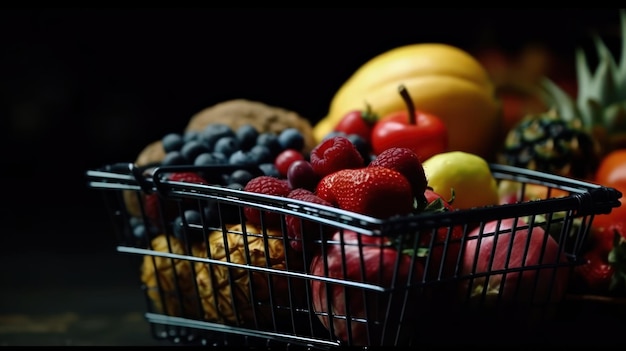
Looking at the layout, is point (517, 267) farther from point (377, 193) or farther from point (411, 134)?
point (411, 134)

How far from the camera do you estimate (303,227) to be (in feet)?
2.47

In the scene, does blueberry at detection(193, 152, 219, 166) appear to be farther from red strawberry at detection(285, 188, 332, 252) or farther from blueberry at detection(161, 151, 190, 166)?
red strawberry at detection(285, 188, 332, 252)

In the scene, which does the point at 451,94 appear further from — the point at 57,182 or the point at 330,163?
the point at 57,182

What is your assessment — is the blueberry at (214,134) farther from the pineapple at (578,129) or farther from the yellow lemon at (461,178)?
the pineapple at (578,129)

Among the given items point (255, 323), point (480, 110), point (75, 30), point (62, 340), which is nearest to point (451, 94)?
point (480, 110)

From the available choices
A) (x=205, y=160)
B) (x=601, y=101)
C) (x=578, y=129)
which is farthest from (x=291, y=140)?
(x=601, y=101)

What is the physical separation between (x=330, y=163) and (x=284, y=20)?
2.83 feet

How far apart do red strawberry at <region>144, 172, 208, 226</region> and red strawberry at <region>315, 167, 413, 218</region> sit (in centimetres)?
26

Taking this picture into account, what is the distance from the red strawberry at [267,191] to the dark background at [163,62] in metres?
0.80

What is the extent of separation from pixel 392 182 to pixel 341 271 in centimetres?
10

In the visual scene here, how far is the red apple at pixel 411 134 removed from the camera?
1.05 metres

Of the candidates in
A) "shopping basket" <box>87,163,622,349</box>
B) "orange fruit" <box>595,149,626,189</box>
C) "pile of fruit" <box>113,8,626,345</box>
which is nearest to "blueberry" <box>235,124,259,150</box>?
"pile of fruit" <box>113,8,626,345</box>

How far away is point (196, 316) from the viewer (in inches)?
36.6

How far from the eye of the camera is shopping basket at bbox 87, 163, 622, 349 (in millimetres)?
697
